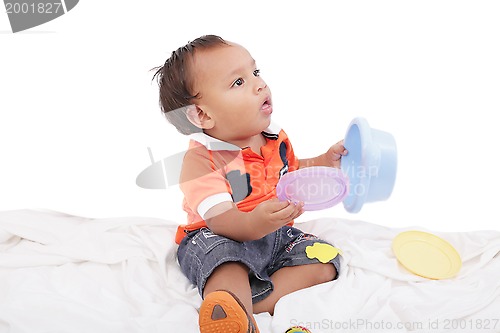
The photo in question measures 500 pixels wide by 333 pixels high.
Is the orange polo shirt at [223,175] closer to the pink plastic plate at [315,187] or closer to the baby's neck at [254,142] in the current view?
the baby's neck at [254,142]

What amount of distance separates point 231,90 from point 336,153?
1.04ft

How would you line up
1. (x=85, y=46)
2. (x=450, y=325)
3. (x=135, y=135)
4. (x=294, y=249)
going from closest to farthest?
(x=450, y=325) → (x=294, y=249) → (x=135, y=135) → (x=85, y=46)

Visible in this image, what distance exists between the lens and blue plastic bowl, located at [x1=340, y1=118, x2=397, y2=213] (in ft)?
4.30

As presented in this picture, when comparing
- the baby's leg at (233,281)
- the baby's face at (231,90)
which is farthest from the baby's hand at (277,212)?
the baby's face at (231,90)

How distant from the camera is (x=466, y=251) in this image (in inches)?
58.3

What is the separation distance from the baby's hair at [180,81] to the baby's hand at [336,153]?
0.33 meters

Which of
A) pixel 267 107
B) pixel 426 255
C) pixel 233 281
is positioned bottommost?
pixel 426 255

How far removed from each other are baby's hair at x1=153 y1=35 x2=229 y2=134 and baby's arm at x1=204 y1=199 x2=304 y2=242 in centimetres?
22

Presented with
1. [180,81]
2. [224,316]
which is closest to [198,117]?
[180,81]

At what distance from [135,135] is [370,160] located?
25.4 inches

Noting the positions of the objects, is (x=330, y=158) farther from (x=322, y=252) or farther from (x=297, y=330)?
(x=297, y=330)

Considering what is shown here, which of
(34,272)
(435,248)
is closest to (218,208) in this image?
(34,272)

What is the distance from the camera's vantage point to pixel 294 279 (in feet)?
4.42

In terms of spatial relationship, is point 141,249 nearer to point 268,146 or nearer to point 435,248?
point 268,146
